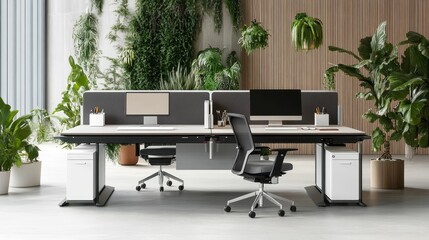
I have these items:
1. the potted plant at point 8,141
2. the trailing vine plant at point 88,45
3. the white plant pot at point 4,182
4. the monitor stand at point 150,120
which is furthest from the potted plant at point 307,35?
the trailing vine plant at point 88,45

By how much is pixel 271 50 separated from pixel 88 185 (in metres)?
5.66

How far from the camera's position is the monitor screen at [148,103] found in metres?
8.00

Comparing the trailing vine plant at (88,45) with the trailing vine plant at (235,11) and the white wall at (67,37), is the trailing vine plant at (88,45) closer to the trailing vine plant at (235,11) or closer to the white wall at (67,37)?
the white wall at (67,37)

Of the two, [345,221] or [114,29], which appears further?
[114,29]

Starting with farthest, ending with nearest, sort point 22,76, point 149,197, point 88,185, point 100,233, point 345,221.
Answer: point 22,76, point 149,197, point 88,185, point 345,221, point 100,233

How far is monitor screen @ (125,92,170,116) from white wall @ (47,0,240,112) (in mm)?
4285

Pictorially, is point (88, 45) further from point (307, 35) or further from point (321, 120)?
point (321, 120)

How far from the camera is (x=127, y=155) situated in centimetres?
1055

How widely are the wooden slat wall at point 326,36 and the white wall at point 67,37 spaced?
36cm

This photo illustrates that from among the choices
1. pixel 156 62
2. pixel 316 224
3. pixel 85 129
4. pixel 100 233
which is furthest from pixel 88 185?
pixel 156 62

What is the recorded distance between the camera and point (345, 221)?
6414 millimetres

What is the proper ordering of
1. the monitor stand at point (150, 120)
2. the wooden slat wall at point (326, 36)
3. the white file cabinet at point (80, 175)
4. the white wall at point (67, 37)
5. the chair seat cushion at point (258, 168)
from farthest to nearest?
the white wall at point (67, 37) < the wooden slat wall at point (326, 36) < the monitor stand at point (150, 120) < the white file cabinet at point (80, 175) < the chair seat cushion at point (258, 168)

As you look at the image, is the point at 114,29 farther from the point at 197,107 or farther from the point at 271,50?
the point at 197,107

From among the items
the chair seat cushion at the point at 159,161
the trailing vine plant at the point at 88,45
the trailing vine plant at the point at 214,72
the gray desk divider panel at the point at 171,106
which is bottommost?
the chair seat cushion at the point at 159,161
